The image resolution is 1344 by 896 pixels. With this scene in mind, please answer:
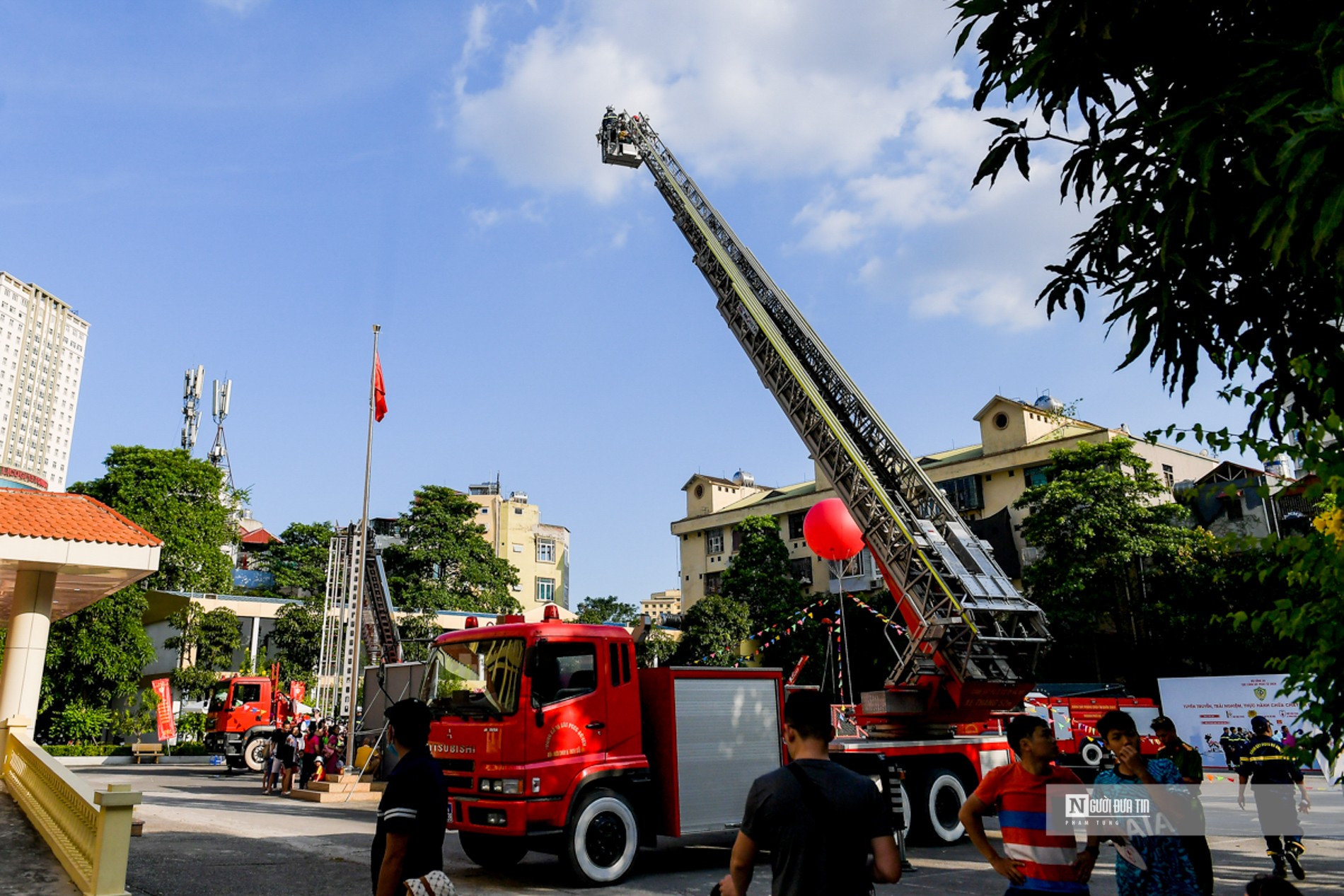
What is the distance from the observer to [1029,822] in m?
4.91

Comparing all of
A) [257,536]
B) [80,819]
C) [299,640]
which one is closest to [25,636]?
[80,819]

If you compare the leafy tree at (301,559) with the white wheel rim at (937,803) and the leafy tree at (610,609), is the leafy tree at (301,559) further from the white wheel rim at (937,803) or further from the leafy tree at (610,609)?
the white wheel rim at (937,803)

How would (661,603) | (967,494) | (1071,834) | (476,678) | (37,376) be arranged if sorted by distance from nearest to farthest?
1. (1071,834)
2. (476,678)
3. (967,494)
4. (37,376)
5. (661,603)

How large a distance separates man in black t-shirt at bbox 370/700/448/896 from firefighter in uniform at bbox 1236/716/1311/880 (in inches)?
360

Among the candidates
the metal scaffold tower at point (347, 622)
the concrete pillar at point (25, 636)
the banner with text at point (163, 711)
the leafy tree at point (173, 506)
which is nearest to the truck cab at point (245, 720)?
the banner with text at point (163, 711)

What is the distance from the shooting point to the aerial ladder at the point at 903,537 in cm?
1447

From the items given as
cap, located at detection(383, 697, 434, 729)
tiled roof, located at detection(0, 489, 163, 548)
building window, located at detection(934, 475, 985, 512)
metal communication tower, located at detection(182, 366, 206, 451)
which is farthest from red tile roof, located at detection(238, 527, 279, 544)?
cap, located at detection(383, 697, 434, 729)

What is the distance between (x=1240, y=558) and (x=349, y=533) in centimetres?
2679

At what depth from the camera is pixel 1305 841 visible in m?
13.2

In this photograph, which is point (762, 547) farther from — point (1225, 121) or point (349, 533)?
point (1225, 121)

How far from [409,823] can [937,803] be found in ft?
35.9

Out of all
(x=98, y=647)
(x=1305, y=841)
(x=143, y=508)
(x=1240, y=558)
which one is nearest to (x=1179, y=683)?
(x=1305, y=841)

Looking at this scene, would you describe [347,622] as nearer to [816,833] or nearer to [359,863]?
[359,863]

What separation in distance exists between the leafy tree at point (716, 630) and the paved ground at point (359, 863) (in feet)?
100
